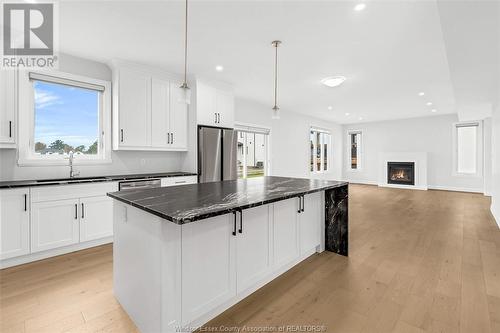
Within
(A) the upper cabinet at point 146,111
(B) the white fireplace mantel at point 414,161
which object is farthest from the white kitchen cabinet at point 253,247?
(B) the white fireplace mantel at point 414,161

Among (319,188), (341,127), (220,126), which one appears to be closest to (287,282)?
(319,188)

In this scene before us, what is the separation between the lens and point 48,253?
2924 mm

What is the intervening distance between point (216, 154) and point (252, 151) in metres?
2.48

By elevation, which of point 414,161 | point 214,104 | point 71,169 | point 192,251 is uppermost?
point 214,104

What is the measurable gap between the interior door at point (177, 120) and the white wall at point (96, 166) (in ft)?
1.23

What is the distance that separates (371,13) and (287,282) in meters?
2.85

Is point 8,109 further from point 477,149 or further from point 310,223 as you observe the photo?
point 477,149

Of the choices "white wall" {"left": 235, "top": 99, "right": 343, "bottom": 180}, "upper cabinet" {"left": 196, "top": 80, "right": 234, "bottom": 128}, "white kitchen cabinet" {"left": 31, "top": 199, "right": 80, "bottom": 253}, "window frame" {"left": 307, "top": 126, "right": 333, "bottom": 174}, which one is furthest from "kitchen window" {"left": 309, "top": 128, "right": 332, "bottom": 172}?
"white kitchen cabinet" {"left": 31, "top": 199, "right": 80, "bottom": 253}

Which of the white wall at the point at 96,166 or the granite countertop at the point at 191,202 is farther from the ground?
the white wall at the point at 96,166

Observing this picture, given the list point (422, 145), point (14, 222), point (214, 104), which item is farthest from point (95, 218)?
point (422, 145)

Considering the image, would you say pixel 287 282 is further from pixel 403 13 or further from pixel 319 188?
pixel 403 13

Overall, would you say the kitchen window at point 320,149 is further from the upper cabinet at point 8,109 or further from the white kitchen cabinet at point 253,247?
the upper cabinet at point 8,109

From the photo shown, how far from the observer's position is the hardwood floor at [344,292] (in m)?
1.78

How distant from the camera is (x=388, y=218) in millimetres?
4672
